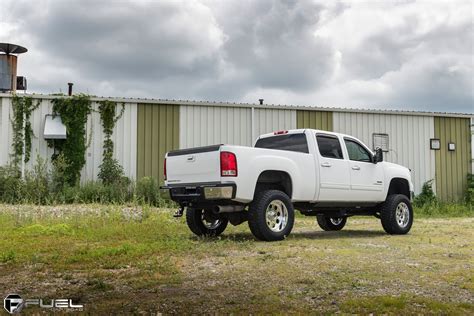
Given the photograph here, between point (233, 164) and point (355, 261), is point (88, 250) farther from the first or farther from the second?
point (355, 261)

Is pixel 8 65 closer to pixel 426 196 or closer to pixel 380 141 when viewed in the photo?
pixel 380 141

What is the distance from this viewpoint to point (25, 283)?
→ 572cm

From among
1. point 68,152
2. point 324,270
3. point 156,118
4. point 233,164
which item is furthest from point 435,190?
point 324,270

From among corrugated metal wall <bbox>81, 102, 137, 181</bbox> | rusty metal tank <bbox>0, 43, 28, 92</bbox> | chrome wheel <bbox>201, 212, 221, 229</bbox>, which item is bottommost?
chrome wheel <bbox>201, 212, 221, 229</bbox>

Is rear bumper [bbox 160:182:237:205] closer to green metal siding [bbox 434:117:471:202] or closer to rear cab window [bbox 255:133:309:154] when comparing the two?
rear cab window [bbox 255:133:309:154]

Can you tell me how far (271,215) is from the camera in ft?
29.1

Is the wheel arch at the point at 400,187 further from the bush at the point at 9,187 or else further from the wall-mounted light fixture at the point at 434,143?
the wall-mounted light fixture at the point at 434,143

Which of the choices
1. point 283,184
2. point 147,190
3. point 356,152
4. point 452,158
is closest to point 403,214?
point 356,152

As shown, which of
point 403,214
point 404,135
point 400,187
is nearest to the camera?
point 403,214

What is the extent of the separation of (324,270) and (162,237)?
373 centimetres

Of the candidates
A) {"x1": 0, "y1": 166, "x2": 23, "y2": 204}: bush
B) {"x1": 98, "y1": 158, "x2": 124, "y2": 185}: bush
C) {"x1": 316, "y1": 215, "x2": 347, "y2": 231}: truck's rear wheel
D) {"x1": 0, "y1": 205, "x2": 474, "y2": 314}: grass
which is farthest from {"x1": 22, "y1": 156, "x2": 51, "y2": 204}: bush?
{"x1": 316, "y1": 215, "x2": 347, "y2": 231}: truck's rear wheel

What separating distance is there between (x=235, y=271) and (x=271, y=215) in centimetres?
282

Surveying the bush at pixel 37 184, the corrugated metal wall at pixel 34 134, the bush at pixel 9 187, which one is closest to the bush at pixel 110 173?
the bush at pixel 37 184

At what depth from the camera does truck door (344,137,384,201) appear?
10.3m
